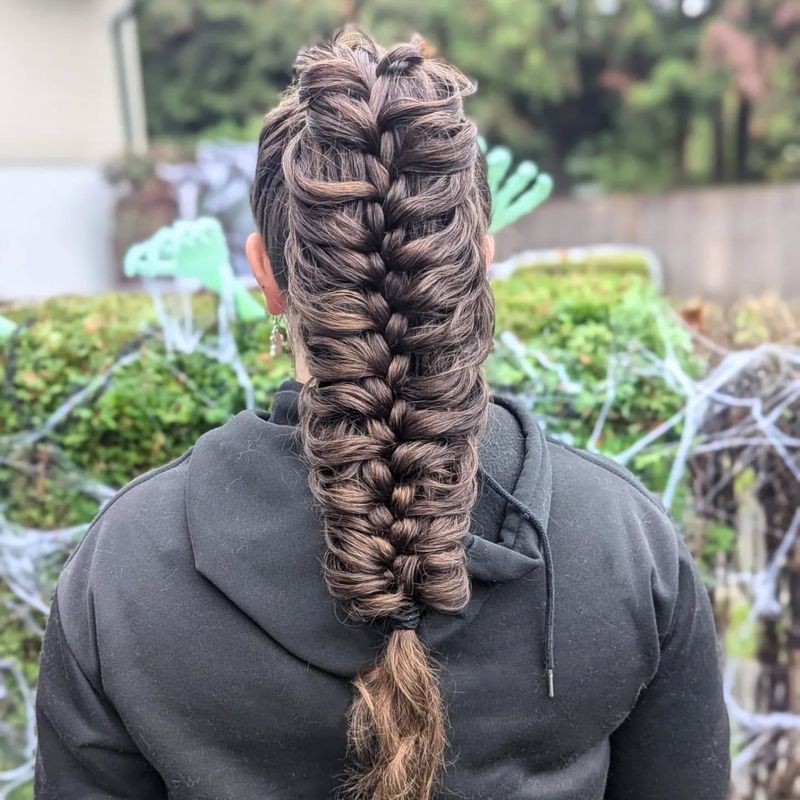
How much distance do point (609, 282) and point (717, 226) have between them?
10314 millimetres

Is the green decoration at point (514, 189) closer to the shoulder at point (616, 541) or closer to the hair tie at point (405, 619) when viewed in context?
the shoulder at point (616, 541)

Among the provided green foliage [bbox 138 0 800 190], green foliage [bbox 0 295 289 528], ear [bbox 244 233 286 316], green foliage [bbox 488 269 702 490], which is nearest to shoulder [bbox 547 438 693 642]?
ear [bbox 244 233 286 316]

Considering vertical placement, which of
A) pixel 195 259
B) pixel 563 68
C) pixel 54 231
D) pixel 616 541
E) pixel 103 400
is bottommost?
pixel 54 231

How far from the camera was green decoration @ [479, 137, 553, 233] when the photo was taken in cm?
234

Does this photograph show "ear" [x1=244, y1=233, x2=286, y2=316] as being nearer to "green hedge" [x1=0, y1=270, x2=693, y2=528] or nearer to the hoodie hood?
the hoodie hood

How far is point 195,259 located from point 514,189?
33.4 inches

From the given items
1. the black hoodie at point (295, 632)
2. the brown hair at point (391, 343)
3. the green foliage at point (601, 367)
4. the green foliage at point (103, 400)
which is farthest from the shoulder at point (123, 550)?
the green foliage at point (601, 367)

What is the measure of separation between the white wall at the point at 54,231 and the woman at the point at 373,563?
820 centimetres

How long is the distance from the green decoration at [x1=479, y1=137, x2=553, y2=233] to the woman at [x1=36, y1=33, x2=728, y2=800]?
120 centimetres

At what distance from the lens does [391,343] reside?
1013 mm

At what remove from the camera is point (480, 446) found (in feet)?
3.81

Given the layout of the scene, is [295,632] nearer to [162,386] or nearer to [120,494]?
[120,494]

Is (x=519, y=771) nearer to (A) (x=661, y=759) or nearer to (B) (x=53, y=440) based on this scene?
(A) (x=661, y=759)

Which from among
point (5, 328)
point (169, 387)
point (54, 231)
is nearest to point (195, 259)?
point (169, 387)
